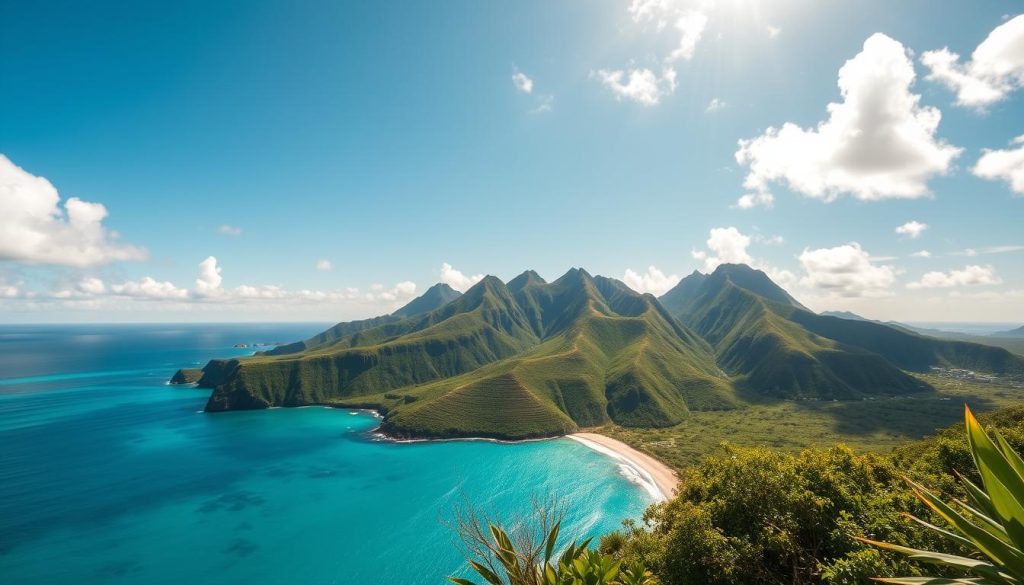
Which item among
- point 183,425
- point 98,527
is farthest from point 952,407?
point 183,425

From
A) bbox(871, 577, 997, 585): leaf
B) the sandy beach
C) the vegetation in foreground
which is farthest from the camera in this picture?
the sandy beach

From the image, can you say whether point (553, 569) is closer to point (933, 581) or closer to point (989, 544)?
point (933, 581)

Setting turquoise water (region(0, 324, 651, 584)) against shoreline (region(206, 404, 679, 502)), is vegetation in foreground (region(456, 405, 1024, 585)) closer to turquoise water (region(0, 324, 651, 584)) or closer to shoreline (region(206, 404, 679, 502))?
turquoise water (region(0, 324, 651, 584))

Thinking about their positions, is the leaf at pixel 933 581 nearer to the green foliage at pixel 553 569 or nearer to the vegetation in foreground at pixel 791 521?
the green foliage at pixel 553 569

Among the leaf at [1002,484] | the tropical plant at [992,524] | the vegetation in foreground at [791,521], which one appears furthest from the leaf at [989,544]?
the vegetation in foreground at [791,521]

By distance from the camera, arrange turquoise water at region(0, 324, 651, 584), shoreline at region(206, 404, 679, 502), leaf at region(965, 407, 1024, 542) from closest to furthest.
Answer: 1. leaf at region(965, 407, 1024, 542)
2. turquoise water at region(0, 324, 651, 584)
3. shoreline at region(206, 404, 679, 502)

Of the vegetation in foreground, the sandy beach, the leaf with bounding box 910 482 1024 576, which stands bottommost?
Answer: the sandy beach

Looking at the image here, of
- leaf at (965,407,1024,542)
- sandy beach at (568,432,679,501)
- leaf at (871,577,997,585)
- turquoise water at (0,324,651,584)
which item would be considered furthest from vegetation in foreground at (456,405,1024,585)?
sandy beach at (568,432,679,501)
